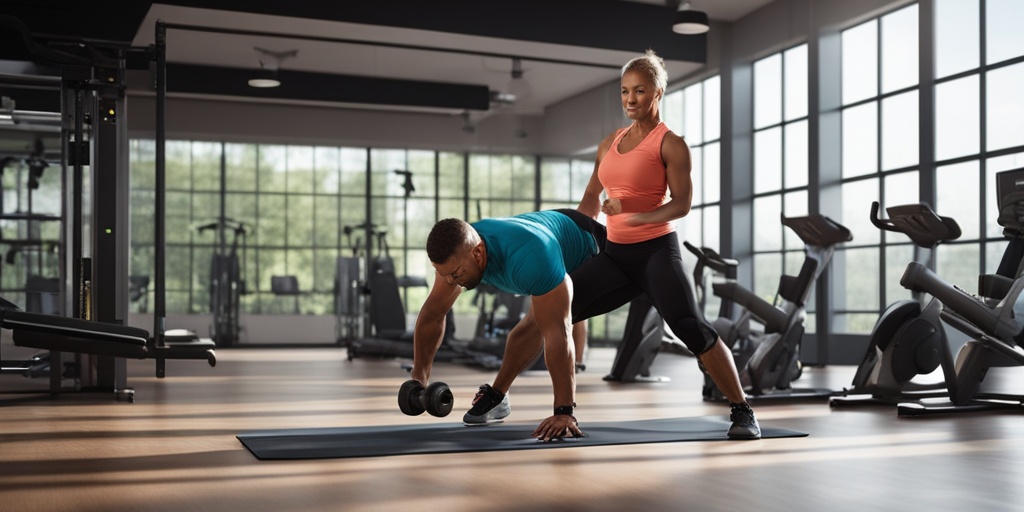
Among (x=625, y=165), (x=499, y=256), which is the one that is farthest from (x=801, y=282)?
(x=499, y=256)

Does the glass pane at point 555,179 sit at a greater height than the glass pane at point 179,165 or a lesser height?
lesser

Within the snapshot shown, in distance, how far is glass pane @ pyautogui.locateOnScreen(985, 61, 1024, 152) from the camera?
7.65 meters

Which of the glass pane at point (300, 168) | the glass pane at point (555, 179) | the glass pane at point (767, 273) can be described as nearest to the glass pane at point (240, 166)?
the glass pane at point (300, 168)

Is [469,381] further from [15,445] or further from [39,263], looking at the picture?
[39,263]

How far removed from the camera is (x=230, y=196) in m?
13.6

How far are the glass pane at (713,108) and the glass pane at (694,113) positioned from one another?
110 mm

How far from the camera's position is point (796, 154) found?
9852mm

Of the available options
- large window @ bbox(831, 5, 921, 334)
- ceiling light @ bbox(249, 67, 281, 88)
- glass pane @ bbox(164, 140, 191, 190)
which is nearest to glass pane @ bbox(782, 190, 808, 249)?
large window @ bbox(831, 5, 921, 334)

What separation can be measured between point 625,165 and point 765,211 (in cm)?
725

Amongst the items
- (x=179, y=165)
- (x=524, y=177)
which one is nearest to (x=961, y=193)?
(x=524, y=177)

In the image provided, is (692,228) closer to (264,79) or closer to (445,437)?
(264,79)

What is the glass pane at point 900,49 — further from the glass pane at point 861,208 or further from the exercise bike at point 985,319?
the exercise bike at point 985,319

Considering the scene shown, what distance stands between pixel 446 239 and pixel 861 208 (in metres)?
7.11

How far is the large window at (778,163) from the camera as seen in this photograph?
32.2 ft
